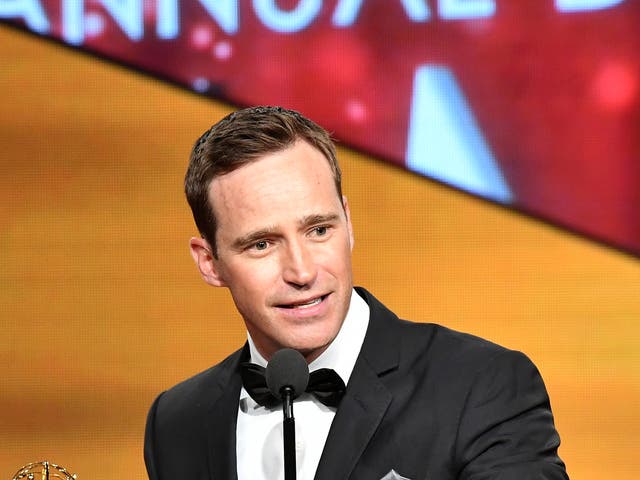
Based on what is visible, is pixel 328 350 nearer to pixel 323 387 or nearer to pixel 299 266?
pixel 323 387

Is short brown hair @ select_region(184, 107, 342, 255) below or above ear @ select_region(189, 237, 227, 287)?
above

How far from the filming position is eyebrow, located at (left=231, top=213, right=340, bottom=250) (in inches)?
90.0

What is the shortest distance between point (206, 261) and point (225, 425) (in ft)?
1.27

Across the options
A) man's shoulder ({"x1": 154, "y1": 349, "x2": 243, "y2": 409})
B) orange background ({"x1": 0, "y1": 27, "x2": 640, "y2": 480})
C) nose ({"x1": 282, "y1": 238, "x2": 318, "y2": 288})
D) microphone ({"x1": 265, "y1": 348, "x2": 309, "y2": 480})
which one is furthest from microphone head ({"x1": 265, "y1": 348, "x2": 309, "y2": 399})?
orange background ({"x1": 0, "y1": 27, "x2": 640, "y2": 480})

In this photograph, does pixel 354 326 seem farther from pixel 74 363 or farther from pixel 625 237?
pixel 74 363

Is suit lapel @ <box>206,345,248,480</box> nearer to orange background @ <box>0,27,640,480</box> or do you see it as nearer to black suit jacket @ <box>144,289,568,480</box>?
black suit jacket @ <box>144,289,568,480</box>

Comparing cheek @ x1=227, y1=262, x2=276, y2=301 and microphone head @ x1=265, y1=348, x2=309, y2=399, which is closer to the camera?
microphone head @ x1=265, y1=348, x2=309, y2=399

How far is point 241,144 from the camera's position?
7.79 ft

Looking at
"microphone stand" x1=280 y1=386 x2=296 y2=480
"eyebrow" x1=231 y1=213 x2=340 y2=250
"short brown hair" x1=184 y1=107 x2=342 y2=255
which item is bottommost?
"microphone stand" x1=280 y1=386 x2=296 y2=480

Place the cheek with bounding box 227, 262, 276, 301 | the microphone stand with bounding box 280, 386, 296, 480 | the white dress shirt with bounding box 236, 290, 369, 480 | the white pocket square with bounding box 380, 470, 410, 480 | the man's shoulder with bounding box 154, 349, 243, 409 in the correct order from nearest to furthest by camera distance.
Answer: the microphone stand with bounding box 280, 386, 296, 480
the white pocket square with bounding box 380, 470, 410, 480
the cheek with bounding box 227, 262, 276, 301
the white dress shirt with bounding box 236, 290, 369, 480
the man's shoulder with bounding box 154, 349, 243, 409

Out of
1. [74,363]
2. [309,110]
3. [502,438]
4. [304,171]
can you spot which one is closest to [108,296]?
[74,363]

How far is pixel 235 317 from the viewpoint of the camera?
3.77 meters

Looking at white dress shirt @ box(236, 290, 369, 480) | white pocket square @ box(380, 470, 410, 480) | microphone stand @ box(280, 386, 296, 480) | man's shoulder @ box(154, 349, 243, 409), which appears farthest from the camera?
man's shoulder @ box(154, 349, 243, 409)

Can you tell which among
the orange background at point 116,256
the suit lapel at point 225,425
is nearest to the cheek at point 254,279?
the suit lapel at point 225,425
